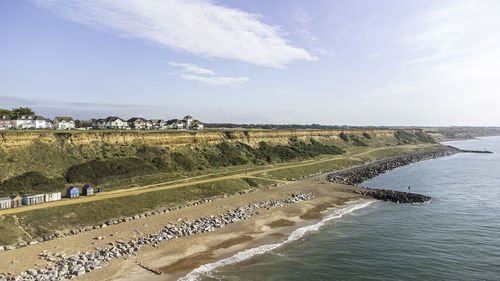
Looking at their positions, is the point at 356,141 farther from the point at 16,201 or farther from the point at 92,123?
the point at 16,201

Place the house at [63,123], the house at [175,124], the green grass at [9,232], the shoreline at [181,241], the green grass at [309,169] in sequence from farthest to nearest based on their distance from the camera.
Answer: the house at [175,124] < the house at [63,123] < the green grass at [309,169] < the green grass at [9,232] < the shoreline at [181,241]

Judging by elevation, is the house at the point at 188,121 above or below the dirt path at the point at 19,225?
above

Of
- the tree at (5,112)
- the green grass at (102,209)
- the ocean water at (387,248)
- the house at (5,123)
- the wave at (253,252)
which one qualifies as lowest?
the wave at (253,252)

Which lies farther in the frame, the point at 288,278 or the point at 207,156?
the point at 207,156

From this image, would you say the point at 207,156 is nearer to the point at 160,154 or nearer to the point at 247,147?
the point at 160,154

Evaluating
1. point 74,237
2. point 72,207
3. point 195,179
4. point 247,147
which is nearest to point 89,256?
point 74,237

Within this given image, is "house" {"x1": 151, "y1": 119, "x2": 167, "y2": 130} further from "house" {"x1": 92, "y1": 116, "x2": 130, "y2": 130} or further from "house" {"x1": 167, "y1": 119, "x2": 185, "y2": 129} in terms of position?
"house" {"x1": 92, "y1": 116, "x2": 130, "y2": 130}

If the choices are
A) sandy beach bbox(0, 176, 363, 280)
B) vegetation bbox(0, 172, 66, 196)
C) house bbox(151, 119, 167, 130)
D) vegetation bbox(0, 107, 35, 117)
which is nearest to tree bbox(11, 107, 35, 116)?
vegetation bbox(0, 107, 35, 117)

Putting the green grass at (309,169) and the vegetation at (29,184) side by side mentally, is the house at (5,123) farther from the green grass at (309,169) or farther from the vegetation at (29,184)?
the green grass at (309,169)

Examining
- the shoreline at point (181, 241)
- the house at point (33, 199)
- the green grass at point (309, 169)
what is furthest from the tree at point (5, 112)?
the green grass at point (309, 169)
